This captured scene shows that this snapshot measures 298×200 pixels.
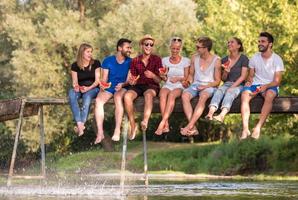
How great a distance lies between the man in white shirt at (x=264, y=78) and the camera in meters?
14.7

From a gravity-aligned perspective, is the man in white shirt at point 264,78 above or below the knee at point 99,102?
above

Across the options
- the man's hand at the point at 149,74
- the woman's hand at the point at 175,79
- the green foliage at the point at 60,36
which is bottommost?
the woman's hand at the point at 175,79

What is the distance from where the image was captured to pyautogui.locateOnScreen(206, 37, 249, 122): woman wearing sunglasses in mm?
14648

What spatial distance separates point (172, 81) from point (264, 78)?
5.35 feet

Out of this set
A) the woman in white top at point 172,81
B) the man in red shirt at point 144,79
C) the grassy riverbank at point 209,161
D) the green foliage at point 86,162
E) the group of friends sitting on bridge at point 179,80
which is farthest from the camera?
the green foliage at point 86,162

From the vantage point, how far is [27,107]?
57.1 ft

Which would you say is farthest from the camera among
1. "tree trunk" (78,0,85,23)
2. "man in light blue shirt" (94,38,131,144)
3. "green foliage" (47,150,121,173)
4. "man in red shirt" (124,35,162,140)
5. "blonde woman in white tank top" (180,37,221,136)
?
"tree trunk" (78,0,85,23)

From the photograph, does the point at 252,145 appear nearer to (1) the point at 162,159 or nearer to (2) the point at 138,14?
(1) the point at 162,159

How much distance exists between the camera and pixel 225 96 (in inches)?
580

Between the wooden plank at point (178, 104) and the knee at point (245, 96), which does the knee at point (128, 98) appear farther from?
the knee at point (245, 96)

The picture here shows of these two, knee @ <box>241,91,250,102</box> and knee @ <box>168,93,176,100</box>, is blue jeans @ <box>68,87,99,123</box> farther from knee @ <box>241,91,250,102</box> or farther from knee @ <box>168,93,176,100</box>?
knee @ <box>241,91,250,102</box>

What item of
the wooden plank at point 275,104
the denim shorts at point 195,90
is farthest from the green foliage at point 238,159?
the denim shorts at point 195,90

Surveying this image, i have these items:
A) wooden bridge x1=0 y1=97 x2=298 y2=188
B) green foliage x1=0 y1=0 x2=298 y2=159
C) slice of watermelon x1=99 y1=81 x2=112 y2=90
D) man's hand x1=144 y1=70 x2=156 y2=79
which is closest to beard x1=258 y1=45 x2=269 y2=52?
wooden bridge x1=0 y1=97 x2=298 y2=188

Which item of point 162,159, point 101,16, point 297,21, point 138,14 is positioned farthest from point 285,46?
point 101,16
